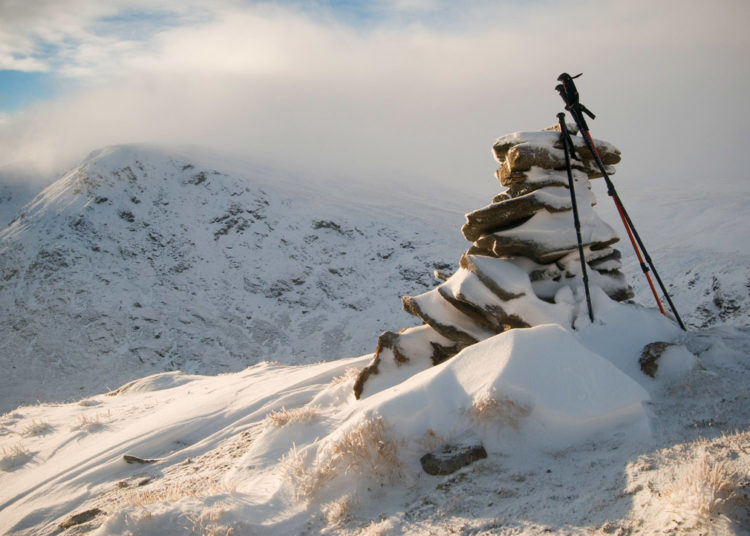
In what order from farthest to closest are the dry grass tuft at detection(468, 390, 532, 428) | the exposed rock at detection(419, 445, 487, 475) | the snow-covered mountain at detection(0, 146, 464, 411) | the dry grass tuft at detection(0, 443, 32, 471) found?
the snow-covered mountain at detection(0, 146, 464, 411) → the dry grass tuft at detection(0, 443, 32, 471) → the dry grass tuft at detection(468, 390, 532, 428) → the exposed rock at detection(419, 445, 487, 475)

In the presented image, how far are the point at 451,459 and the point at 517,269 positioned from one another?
3.51 meters

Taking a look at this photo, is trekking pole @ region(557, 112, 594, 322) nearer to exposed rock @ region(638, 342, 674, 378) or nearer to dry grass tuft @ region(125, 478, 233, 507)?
exposed rock @ region(638, 342, 674, 378)

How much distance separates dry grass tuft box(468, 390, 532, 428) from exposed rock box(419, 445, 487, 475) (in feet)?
0.92

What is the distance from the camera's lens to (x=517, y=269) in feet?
22.9

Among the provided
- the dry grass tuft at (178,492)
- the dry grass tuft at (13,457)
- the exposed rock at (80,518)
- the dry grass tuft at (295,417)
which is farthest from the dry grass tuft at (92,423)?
the dry grass tuft at (295,417)

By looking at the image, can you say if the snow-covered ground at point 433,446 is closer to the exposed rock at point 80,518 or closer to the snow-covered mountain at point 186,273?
the exposed rock at point 80,518

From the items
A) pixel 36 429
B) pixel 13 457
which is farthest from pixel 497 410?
pixel 36 429

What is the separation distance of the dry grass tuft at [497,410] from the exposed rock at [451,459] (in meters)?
0.28

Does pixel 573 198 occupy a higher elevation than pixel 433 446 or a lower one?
higher

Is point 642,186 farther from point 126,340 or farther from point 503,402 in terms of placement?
point 503,402

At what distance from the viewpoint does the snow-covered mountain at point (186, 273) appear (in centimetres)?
2227

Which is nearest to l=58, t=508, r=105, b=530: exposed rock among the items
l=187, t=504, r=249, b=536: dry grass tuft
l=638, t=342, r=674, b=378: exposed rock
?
l=187, t=504, r=249, b=536: dry grass tuft

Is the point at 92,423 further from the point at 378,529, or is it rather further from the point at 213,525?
the point at 378,529

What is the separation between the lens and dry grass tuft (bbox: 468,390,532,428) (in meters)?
4.38
